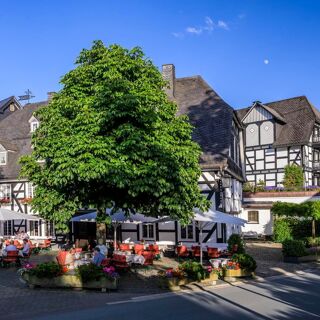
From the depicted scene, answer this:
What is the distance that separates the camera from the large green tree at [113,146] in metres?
15.8

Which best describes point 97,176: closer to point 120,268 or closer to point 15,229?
point 120,268

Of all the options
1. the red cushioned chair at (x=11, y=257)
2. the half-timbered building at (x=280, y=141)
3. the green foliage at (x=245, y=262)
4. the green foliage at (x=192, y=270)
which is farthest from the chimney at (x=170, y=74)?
the green foliage at (x=192, y=270)

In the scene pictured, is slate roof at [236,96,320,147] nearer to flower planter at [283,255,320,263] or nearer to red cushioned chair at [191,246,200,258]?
flower planter at [283,255,320,263]

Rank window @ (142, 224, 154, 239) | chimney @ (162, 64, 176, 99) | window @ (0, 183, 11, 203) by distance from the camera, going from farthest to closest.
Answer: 1. window @ (0, 183, 11, 203)
2. chimney @ (162, 64, 176, 99)
3. window @ (142, 224, 154, 239)

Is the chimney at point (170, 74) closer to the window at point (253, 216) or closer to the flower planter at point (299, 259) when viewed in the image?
the window at point (253, 216)

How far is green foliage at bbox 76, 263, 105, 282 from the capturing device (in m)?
14.4

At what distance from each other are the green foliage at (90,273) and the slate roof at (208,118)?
12837mm

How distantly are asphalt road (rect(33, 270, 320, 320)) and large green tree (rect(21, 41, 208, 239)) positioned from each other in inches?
152

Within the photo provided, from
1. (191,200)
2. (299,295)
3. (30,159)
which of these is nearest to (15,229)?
(30,159)

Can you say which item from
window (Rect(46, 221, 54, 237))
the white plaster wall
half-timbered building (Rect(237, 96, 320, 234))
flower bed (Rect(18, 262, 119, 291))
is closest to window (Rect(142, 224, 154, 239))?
window (Rect(46, 221, 54, 237))

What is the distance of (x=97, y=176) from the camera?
50.8ft

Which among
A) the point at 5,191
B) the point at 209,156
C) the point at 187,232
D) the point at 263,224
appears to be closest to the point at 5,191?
the point at 5,191

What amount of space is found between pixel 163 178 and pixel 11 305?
6.42 m

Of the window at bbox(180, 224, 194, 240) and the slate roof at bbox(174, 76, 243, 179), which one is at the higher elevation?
the slate roof at bbox(174, 76, 243, 179)
